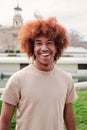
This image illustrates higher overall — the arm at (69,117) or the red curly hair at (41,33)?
the red curly hair at (41,33)

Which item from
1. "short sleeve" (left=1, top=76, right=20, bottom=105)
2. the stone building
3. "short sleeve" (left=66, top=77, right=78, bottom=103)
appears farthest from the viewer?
the stone building

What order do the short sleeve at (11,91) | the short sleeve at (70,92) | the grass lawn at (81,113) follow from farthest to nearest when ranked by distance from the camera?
the grass lawn at (81,113) < the short sleeve at (70,92) < the short sleeve at (11,91)

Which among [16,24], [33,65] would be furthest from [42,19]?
[16,24]

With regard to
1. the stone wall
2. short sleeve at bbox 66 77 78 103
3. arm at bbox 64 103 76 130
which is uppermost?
short sleeve at bbox 66 77 78 103

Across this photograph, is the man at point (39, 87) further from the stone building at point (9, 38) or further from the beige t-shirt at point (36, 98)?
the stone building at point (9, 38)

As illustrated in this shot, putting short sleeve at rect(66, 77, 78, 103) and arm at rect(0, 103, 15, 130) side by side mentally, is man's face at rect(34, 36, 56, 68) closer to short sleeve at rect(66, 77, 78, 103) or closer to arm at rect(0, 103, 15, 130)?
short sleeve at rect(66, 77, 78, 103)

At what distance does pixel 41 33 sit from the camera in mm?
1997

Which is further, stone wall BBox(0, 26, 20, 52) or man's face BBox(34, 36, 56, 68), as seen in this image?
stone wall BBox(0, 26, 20, 52)

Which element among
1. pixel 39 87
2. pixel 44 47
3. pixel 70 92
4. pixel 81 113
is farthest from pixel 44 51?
pixel 81 113

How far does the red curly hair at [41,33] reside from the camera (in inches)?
78.7

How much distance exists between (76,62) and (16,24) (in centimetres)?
3568

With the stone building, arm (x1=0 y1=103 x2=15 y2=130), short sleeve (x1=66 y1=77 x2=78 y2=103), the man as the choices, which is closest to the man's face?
the man

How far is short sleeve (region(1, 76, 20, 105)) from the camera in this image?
192 centimetres

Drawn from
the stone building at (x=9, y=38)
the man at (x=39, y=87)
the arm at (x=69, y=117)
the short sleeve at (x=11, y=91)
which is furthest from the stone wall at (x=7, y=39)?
the short sleeve at (x=11, y=91)
